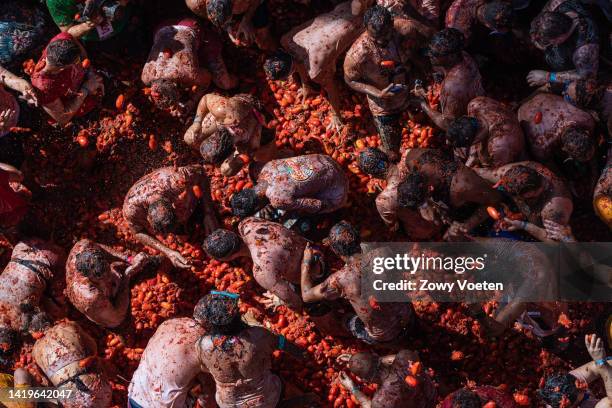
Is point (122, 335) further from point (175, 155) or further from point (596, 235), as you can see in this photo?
point (596, 235)

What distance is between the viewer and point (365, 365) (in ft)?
23.7

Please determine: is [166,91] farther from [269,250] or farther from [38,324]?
[38,324]

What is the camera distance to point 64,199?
8.88 metres

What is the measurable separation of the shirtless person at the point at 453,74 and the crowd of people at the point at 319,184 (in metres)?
0.02

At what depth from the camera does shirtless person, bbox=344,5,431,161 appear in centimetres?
759

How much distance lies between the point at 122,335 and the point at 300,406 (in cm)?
190

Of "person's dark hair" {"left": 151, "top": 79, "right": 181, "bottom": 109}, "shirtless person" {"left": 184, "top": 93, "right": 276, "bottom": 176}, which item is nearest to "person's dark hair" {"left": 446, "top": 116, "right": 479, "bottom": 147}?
"shirtless person" {"left": 184, "top": 93, "right": 276, "bottom": 176}

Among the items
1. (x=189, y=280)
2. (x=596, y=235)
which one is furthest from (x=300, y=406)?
(x=596, y=235)

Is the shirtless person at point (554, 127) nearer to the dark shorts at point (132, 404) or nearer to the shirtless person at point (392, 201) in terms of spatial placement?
the shirtless person at point (392, 201)

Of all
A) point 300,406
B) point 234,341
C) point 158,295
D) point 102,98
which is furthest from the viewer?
point 102,98

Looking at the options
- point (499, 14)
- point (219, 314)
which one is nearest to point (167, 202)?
point (219, 314)

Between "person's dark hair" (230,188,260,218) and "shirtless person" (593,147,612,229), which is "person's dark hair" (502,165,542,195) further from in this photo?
"person's dark hair" (230,188,260,218)

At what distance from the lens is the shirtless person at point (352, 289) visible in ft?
23.7

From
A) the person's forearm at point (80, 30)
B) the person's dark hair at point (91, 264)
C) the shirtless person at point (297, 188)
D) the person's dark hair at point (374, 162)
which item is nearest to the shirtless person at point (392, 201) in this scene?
the person's dark hair at point (374, 162)
